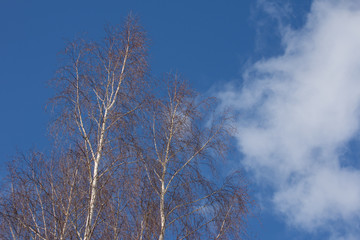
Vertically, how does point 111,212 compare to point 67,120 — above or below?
below

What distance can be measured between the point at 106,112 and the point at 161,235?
3.28 metres

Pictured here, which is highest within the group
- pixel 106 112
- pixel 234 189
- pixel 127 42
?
pixel 127 42

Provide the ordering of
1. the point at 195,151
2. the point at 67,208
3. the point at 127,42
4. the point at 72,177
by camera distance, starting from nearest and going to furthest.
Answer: the point at 67,208, the point at 72,177, the point at 195,151, the point at 127,42

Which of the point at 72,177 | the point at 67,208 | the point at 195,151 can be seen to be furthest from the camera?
the point at 195,151

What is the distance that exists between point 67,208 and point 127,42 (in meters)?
5.10

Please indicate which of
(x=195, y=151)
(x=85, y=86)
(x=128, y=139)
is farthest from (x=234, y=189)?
(x=85, y=86)

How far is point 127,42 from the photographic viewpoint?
48.6 ft

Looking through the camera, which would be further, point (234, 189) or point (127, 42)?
point (127, 42)

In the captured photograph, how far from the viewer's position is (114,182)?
40.7 feet

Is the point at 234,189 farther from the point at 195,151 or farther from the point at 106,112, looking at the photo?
the point at 106,112

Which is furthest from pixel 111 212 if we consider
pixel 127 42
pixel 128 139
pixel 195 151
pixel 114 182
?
pixel 127 42

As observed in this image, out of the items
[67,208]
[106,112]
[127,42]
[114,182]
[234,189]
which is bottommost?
[67,208]

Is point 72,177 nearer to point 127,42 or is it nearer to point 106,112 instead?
point 106,112

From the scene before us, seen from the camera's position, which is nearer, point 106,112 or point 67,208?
point 67,208
